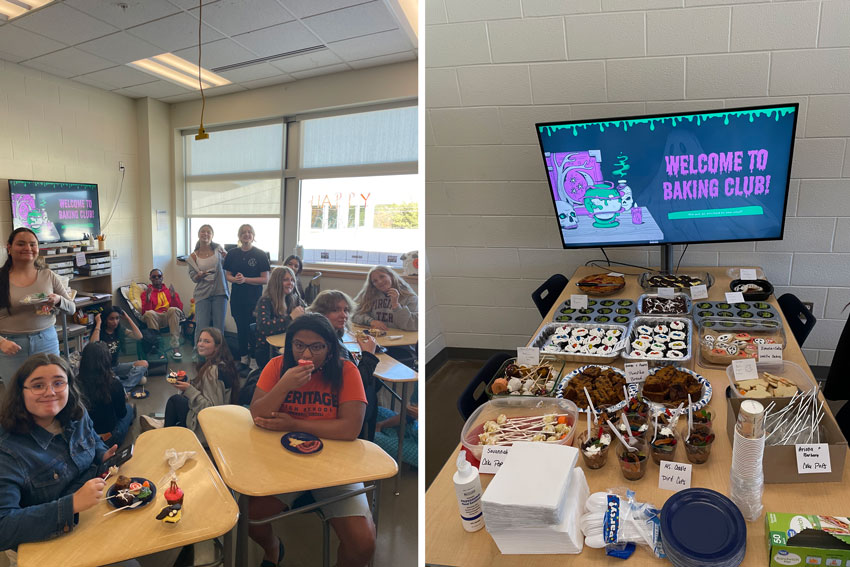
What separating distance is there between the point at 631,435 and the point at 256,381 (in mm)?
815

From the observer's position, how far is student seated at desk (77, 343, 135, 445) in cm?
107

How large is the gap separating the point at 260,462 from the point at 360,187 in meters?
0.58

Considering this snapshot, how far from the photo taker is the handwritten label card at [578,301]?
7.43ft

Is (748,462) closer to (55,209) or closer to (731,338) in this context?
(731,338)

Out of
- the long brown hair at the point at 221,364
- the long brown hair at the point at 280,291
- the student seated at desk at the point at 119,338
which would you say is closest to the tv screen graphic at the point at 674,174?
the long brown hair at the point at 280,291

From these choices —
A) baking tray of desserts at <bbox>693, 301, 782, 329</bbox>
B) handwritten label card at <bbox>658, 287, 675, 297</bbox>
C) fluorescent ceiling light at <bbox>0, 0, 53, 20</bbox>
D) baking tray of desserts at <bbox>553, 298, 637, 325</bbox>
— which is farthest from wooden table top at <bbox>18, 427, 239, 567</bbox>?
handwritten label card at <bbox>658, 287, 675, 297</bbox>

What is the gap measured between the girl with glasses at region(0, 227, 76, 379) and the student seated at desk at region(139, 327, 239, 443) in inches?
9.1

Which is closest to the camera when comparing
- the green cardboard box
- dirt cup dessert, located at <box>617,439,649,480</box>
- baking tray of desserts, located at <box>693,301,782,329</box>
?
the green cardboard box

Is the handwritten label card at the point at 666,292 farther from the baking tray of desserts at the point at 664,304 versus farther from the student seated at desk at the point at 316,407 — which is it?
the student seated at desk at the point at 316,407

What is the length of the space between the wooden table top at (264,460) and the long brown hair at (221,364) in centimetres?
6

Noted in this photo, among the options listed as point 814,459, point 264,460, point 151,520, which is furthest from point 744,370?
point 151,520

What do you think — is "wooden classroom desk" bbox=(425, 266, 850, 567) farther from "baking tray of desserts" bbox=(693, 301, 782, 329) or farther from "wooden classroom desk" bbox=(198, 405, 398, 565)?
"baking tray of desserts" bbox=(693, 301, 782, 329)

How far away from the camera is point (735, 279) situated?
8.15ft

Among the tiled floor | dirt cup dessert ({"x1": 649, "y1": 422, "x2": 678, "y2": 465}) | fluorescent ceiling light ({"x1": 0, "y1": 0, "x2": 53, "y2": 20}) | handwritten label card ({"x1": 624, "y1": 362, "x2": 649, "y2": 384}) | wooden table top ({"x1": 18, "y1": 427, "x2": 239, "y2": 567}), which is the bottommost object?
the tiled floor
